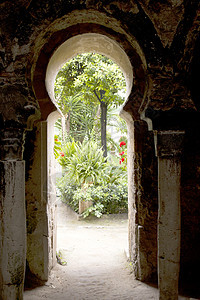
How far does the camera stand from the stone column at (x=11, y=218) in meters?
2.37

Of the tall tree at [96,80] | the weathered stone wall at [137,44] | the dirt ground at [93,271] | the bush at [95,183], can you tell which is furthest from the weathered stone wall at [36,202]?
the tall tree at [96,80]

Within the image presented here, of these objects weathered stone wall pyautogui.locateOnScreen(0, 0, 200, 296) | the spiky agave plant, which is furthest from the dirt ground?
weathered stone wall pyautogui.locateOnScreen(0, 0, 200, 296)

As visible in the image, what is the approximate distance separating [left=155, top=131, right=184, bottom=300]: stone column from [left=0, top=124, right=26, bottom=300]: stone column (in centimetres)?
144

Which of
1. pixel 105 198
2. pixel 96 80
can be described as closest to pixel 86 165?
pixel 105 198

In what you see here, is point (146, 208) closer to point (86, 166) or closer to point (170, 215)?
point (170, 215)

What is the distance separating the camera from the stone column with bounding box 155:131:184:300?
2473 mm

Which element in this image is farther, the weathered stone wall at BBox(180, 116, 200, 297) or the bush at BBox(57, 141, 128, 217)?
the bush at BBox(57, 141, 128, 217)

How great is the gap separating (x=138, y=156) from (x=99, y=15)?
1.94m

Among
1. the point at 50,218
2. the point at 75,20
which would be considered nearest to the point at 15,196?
the point at 50,218

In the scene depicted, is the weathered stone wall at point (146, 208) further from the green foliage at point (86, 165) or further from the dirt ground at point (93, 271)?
the green foliage at point (86, 165)

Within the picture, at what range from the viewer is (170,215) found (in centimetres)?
248

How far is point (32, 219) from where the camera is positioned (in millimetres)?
3506

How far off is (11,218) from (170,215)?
5.32ft

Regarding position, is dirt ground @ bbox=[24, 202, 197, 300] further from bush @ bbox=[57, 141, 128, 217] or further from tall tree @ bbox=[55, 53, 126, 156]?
tall tree @ bbox=[55, 53, 126, 156]
